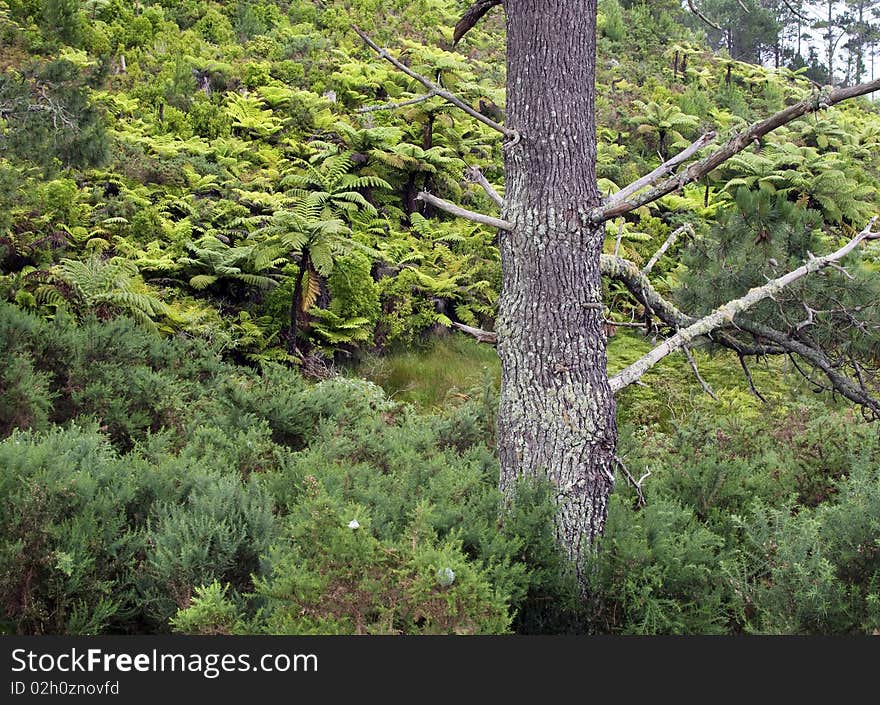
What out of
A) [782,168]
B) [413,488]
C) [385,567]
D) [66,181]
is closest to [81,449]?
[413,488]

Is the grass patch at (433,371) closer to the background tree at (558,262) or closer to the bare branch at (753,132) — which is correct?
the background tree at (558,262)

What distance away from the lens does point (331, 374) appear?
359 inches

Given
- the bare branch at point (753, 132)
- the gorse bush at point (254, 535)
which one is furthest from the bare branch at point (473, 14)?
the gorse bush at point (254, 535)

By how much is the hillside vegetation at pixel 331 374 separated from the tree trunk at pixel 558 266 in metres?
0.22

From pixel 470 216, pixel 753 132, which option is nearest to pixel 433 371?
pixel 470 216

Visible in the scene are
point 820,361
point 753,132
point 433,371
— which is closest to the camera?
point 753,132

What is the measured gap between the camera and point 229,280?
9781 millimetres

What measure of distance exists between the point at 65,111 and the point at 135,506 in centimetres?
489

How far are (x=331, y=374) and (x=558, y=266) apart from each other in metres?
6.24

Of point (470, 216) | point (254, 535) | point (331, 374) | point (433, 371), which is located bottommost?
point (433, 371)

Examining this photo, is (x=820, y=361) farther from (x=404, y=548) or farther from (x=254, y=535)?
(x=254, y=535)

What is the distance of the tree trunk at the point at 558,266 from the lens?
3.24 m

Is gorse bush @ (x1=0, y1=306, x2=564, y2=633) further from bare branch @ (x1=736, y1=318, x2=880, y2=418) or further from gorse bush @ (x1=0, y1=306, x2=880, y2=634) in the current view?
bare branch @ (x1=736, y1=318, x2=880, y2=418)

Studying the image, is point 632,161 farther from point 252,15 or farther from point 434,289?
point 252,15
